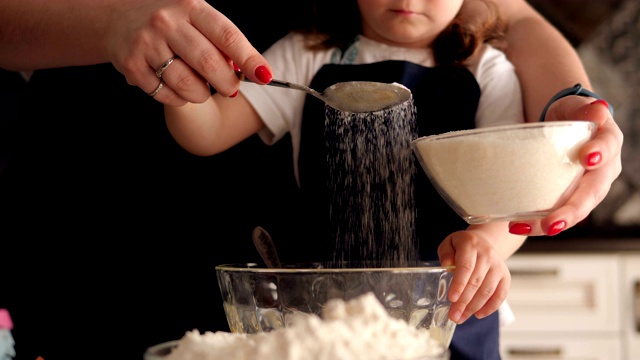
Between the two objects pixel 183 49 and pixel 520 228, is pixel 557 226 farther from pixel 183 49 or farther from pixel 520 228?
pixel 183 49

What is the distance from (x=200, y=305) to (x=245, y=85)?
1.16 ft

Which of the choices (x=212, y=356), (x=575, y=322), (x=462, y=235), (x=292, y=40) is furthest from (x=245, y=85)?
(x=575, y=322)

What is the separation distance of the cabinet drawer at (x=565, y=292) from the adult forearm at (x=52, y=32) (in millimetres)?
1608

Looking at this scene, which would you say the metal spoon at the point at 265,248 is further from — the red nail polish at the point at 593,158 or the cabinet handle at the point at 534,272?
the cabinet handle at the point at 534,272

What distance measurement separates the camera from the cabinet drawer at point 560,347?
2.21m

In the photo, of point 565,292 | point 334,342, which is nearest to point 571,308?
point 565,292

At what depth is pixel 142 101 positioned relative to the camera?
3.95 feet

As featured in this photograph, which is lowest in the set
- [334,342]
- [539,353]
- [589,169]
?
[539,353]

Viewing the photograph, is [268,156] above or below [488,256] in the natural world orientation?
above

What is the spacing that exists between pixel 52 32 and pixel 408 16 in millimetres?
484

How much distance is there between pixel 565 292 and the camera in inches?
88.0

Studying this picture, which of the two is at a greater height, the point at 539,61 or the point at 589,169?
the point at 539,61

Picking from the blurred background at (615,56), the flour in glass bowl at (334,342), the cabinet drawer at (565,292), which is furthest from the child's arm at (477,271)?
the blurred background at (615,56)

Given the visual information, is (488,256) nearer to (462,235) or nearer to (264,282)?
(462,235)
